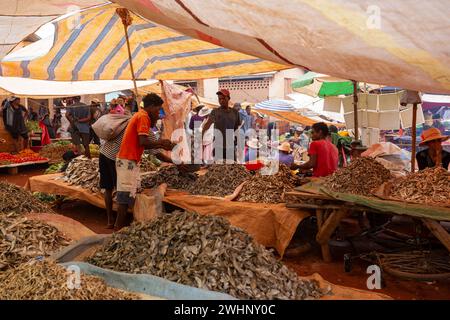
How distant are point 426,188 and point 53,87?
31.4ft

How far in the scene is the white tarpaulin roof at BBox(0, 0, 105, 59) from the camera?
5.18m

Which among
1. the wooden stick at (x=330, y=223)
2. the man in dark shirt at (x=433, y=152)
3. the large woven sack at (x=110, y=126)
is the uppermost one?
the large woven sack at (x=110, y=126)

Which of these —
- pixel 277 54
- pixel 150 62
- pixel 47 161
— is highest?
pixel 150 62

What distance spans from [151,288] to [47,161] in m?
11.3

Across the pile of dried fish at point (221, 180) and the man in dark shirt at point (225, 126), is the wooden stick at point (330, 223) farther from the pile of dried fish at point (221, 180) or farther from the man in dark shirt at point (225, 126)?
the man in dark shirt at point (225, 126)

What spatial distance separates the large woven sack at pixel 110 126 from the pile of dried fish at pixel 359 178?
276 centimetres

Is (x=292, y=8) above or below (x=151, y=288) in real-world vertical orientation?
above

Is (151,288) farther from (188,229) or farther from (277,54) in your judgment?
(277,54)

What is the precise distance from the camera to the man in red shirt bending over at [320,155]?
6359mm

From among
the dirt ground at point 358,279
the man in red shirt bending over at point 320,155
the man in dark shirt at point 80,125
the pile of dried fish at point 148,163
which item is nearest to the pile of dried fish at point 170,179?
the pile of dried fish at point 148,163

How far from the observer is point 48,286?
111 inches

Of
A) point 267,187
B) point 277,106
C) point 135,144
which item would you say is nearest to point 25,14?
point 135,144

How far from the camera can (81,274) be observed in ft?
10.1

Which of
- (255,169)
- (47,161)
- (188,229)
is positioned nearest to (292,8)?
(188,229)
